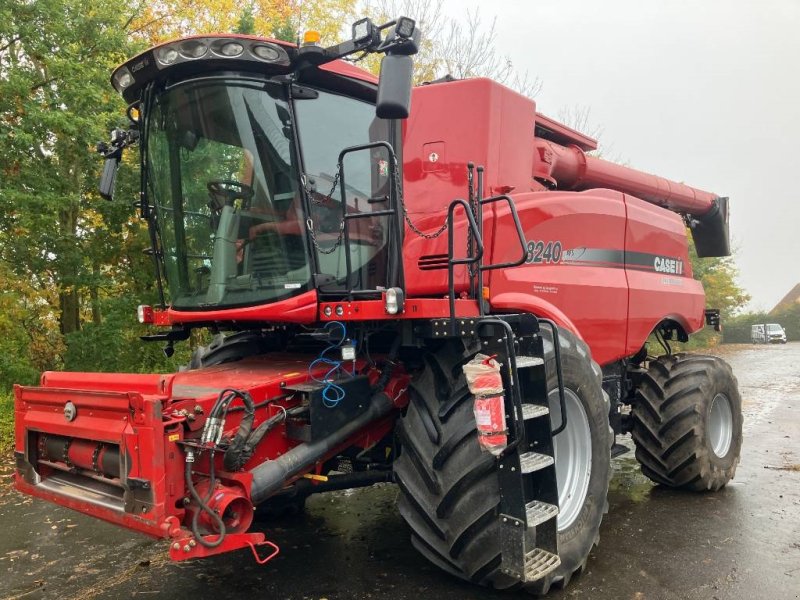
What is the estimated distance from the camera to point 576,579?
12.3ft

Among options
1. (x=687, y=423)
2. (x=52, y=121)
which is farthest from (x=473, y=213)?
(x=52, y=121)

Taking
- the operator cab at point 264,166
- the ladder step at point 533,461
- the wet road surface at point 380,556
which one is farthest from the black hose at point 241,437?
the ladder step at point 533,461

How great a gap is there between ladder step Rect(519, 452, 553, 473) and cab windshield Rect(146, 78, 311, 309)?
5.01 feet

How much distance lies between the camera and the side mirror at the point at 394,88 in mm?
3146

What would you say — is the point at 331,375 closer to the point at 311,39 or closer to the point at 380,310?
the point at 380,310

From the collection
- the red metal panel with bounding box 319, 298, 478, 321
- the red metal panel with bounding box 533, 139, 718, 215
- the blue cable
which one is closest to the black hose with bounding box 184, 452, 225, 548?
the blue cable

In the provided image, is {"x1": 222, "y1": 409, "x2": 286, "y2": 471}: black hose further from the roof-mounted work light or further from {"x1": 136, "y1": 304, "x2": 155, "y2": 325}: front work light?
the roof-mounted work light

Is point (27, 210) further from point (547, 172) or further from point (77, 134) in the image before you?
point (547, 172)

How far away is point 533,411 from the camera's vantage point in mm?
3422

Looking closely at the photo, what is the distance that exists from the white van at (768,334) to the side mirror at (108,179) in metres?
40.5

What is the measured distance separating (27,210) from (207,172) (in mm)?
5652

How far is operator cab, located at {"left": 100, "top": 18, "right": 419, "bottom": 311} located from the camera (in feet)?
11.9

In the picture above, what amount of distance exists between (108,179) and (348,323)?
6.61 feet

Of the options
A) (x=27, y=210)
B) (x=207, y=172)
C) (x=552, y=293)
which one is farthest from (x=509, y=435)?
(x=27, y=210)
